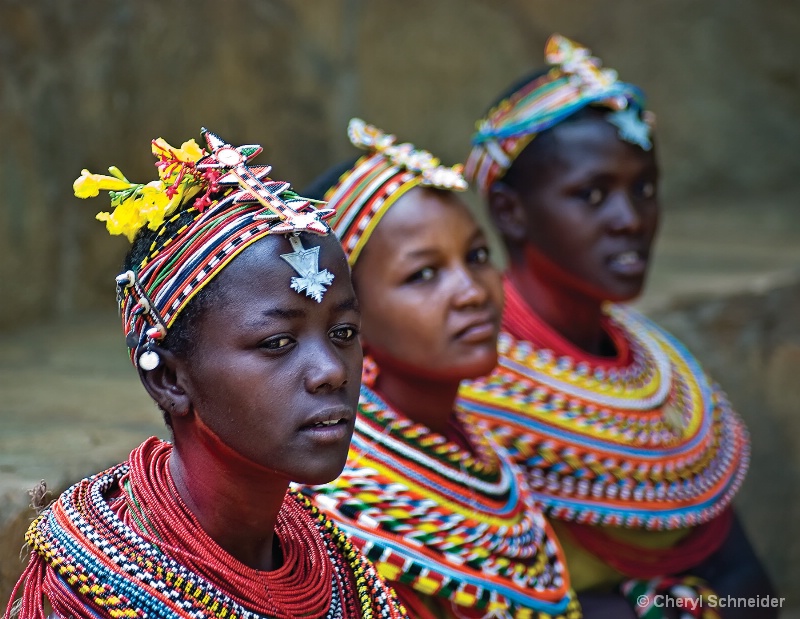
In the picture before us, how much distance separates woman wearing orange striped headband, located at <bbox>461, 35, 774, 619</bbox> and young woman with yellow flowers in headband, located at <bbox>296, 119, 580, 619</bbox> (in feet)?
1.38

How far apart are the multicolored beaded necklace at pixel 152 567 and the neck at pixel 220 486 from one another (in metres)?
0.03

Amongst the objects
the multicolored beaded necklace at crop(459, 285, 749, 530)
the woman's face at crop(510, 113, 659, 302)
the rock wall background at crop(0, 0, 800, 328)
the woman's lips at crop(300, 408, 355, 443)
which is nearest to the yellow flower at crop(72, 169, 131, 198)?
the woman's lips at crop(300, 408, 355, 443)

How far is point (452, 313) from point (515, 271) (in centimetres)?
98

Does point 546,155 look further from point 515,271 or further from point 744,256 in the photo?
point 744,256

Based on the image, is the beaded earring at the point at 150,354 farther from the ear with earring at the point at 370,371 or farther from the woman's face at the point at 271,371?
the ear with earring at the point at 370,371

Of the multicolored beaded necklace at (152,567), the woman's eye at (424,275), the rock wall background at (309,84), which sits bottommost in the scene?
the multicolored beaded necklace at (152,567)

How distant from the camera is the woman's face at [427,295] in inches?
99.8

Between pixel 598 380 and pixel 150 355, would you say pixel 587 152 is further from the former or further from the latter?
pixel 150 355

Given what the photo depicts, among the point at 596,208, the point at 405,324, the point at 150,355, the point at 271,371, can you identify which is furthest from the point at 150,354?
the point at 596,208

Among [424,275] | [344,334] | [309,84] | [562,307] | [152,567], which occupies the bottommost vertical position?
[152,567]

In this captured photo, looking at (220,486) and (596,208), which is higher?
(596,208)

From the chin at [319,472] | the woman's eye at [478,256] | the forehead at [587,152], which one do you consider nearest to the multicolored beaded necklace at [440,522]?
the woman's eye at [478,256]

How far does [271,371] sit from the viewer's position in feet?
5.73

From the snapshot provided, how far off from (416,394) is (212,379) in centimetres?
93
